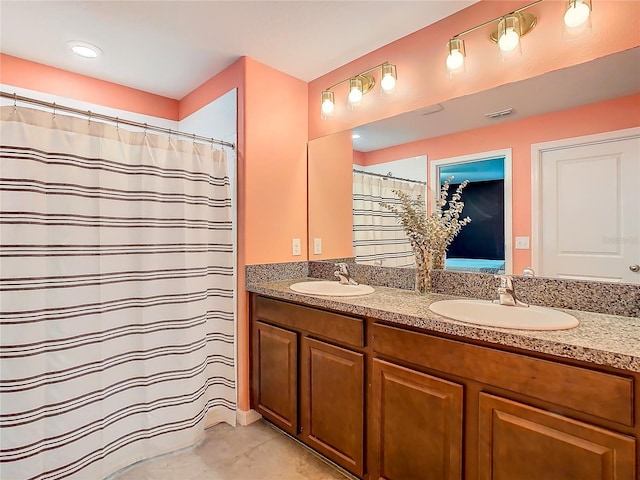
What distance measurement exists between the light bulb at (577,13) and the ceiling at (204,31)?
1.57ft

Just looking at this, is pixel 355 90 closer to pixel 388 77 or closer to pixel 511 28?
pixel 388 77

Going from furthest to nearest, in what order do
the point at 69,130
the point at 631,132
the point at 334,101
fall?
the point at 334,101, the point at 69,130, the point at 631,132

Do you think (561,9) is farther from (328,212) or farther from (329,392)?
(329,392)

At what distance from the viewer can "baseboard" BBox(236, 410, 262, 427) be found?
2.24 m

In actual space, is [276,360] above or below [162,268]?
below

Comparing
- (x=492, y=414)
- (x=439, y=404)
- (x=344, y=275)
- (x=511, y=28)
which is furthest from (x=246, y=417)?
(x=511, y=28)

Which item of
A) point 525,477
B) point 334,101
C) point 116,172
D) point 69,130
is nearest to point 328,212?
point 334,101

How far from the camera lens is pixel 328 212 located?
2525mm

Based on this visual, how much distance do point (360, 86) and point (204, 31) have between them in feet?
3.21

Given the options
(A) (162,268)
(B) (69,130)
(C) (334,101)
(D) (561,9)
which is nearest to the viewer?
(D) (561,9)

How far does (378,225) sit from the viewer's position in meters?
2.21

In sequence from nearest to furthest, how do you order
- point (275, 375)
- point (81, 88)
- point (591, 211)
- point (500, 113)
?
1. point (591, 211)
2. point (500, 113)
3. point (275, 375)
4. point (81, 88)

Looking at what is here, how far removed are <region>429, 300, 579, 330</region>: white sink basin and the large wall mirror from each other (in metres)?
0.24

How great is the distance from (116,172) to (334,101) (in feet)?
4.80
